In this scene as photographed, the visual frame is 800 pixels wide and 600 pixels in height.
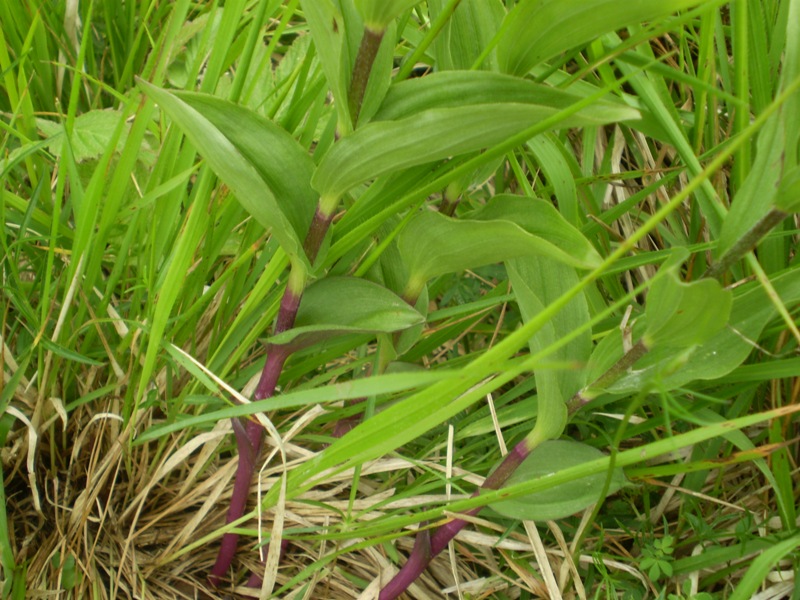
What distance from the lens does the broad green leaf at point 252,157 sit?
0.58 meters

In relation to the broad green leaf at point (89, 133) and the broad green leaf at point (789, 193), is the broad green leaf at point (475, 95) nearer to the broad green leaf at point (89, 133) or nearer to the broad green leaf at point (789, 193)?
the broad green leaf at point (789, 193)

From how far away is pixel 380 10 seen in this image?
555 mm

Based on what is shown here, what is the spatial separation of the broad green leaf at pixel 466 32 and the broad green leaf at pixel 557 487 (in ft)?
1.20

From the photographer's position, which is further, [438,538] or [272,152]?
[438,538]

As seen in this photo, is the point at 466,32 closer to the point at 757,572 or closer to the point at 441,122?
the point at 441,122

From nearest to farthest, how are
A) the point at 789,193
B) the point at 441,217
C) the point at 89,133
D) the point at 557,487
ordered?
the point at 789,193, the point at 441,217, the point at 557,487, the point at 89,133

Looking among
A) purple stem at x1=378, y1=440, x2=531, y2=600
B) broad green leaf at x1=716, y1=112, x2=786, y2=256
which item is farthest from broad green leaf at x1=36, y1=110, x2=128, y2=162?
broad green leaf at x1=716, y1=112, x2=786, y2=256

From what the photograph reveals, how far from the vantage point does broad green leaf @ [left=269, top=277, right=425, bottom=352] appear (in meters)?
0.69

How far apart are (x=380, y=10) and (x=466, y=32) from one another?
185 mm

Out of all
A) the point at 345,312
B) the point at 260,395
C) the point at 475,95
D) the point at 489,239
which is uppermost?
the point at 475,95

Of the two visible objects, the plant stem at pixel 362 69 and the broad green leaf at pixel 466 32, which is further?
the broad green leaf at pixel 466 32

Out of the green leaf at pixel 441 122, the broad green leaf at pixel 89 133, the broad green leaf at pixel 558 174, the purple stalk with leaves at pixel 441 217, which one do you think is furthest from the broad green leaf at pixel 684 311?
the broad green leaf at pixel 89 133

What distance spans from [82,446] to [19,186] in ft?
1.18

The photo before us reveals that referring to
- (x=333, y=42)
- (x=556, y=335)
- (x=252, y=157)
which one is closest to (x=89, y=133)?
(x=252, y=157)
